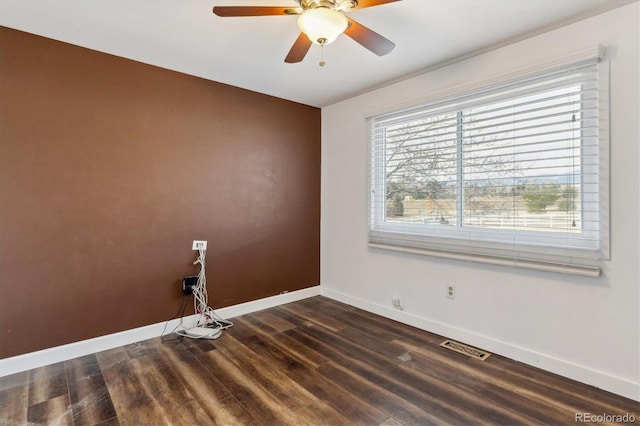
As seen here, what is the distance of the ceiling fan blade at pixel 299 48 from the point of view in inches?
77.2

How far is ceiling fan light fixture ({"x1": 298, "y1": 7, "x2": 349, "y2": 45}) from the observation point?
5.37ft

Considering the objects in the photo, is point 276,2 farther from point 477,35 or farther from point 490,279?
point 490,279

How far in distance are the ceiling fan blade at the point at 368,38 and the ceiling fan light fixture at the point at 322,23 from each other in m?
0.11

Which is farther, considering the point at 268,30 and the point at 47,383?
the point at 268,30

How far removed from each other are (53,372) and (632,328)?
12.3 ft

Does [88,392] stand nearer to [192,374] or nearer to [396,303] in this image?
[192,374]

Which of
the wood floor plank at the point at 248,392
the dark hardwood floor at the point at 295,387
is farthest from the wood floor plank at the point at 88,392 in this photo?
the wood floor plank at the point at 248,392

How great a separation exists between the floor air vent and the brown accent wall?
1.84 metres

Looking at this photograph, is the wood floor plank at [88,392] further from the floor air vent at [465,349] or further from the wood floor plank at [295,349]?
the floor air vent at [465,349]

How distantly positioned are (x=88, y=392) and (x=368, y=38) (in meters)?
2.75

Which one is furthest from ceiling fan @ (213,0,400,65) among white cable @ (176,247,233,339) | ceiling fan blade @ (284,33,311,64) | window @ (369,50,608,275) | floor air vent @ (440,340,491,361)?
floor air vent @ (440,340,491,361)

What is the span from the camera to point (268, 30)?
2.28 meters

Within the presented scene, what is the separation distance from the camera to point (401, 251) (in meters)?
3.21

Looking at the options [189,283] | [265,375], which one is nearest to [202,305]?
[189,283]
